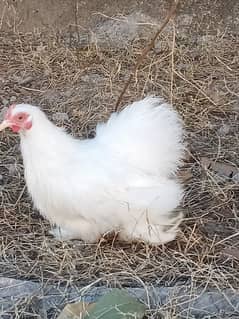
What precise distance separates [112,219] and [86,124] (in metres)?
1.22

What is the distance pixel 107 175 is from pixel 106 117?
1.29 m

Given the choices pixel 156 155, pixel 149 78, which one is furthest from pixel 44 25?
pixel 156 155

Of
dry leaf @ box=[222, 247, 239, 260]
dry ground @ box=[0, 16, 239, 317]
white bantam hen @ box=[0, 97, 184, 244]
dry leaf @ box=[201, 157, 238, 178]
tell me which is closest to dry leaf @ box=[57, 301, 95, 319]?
dry ground @ box=[0, 16, 239, 317]

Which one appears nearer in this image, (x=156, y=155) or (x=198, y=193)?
(x=156, y=155)

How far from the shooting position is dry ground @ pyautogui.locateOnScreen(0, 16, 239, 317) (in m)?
3.32

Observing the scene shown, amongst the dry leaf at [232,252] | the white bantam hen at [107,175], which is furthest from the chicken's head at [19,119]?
the dry leaf at [232,252]

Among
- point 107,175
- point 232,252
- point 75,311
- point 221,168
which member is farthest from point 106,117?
point 75,311

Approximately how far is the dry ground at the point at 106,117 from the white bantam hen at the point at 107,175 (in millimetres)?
116

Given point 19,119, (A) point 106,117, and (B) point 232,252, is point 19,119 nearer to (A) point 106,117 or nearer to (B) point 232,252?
(B) point 232,252

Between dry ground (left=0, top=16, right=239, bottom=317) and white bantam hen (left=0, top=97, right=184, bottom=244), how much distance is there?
4.6 inches

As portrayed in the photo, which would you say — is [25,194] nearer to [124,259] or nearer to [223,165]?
[124,259]

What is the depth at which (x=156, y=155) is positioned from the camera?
3441 mm

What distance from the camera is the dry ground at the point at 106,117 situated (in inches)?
→ 131

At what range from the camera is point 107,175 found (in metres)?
3.29
